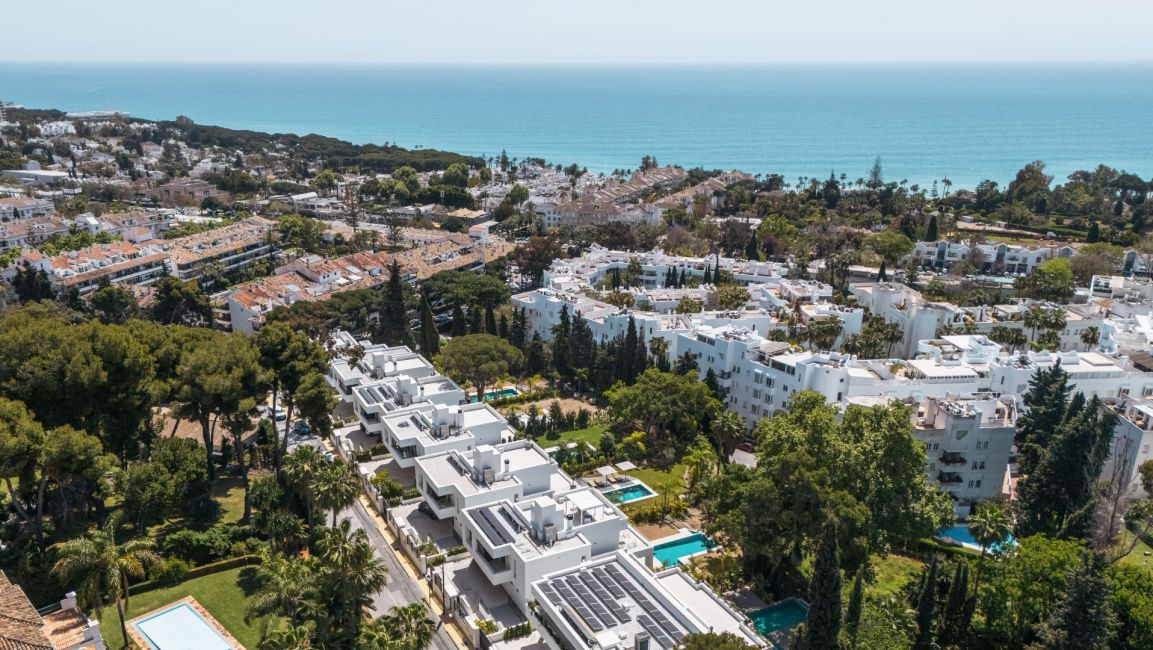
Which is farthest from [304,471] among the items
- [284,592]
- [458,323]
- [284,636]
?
[458,323]

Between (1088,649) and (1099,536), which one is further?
(1099,536)

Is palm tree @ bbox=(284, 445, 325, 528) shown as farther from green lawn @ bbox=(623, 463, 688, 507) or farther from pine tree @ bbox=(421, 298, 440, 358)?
pine tree @ bbox=(421, 298, 440, 358)

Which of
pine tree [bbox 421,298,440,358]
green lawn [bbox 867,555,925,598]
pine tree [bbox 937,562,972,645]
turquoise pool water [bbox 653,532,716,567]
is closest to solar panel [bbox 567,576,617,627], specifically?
turquoise pool water [bbox 653,532,716,567]

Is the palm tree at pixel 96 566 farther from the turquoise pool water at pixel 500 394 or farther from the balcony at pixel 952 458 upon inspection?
the balcony at pixel 952 458

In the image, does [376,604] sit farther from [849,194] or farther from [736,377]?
[849,194]

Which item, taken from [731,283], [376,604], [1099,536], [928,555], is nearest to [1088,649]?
[1099,536]
